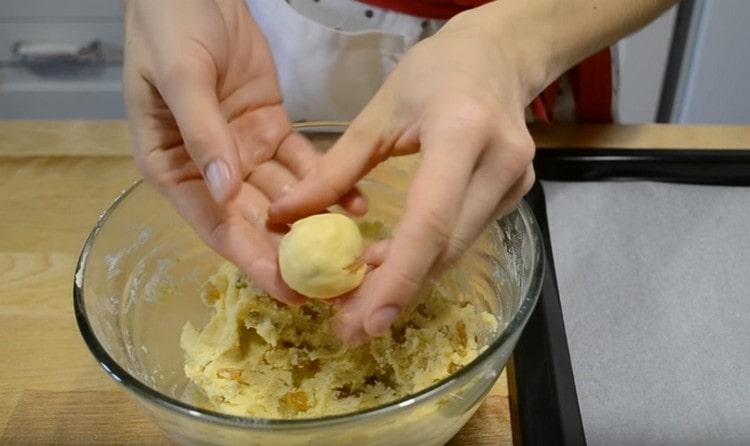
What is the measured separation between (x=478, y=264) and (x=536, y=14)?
0.67 ft

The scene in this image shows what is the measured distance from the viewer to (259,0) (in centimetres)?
93

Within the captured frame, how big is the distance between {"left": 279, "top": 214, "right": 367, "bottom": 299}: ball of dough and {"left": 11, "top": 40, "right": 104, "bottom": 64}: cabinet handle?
3.84ft

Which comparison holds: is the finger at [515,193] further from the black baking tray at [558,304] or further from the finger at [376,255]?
the black baking tray at [558,304]

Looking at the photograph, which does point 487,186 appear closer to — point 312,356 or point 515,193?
point 515,193

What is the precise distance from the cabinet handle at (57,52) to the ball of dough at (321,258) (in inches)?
46.1

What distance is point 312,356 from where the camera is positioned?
57 centimetres

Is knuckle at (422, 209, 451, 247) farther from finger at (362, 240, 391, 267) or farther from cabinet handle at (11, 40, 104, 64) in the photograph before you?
cabinet handle at (11, 40, 104, 64)

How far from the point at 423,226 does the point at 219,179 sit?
0.14 m

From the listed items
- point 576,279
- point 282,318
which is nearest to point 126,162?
point 282,318

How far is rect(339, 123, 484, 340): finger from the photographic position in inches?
16.8

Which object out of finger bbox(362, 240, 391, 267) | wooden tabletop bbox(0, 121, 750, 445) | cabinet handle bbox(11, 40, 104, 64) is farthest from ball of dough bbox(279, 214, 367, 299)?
cabinet handle bbox(11, 40, 104, 64)

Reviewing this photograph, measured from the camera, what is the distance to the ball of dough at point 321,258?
1.64 ft

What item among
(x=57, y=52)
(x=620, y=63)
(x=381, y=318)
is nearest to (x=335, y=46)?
(x=381, y=318)

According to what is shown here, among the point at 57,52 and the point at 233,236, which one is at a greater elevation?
the point at 233,236
